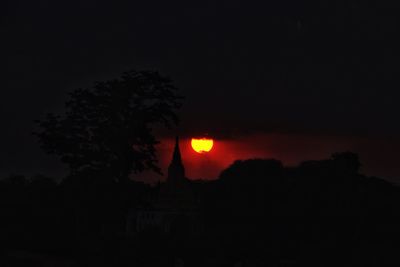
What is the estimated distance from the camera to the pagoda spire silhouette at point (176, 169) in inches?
4796

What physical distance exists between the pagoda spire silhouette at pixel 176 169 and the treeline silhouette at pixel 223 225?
89.1 feet

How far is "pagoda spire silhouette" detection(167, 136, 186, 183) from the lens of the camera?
12181 centimetres

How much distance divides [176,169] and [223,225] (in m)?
49.6

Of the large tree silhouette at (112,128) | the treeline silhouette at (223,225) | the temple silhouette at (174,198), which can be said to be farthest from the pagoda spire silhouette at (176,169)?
the large tree silhouette at (112,128)

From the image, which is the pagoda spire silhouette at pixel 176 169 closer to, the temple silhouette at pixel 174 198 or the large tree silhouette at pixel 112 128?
the temple silhouette at pixel 174 198

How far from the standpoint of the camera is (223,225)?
7456 cm

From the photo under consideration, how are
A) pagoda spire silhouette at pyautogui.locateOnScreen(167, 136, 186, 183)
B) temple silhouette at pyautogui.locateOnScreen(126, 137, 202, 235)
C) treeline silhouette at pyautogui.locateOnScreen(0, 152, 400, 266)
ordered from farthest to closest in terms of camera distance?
pagoda spire silhouette at pyautogui.locateOnScreen(167, 136, 186, 183)
temple silhouette at pyautogui.locateOnScreen(126, 137, 202, 235)
treeline silhouette at pyautogui.locateOnScreen(0, 152, 400, 266)

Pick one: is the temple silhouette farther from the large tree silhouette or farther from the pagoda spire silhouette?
the large tree silhouette

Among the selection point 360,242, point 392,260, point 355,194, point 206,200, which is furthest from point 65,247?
point 206,200

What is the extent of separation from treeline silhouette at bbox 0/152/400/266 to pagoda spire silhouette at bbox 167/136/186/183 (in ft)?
89.1

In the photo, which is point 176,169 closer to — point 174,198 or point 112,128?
point 174,198

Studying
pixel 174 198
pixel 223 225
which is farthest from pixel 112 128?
pixel 174 198

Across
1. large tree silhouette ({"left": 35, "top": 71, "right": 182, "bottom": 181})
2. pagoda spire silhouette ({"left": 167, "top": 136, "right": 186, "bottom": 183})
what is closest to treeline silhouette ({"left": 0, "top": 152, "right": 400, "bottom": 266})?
large tree silhouette ({"left": 35, "top": 71, "right": 182, "bottom": 181})

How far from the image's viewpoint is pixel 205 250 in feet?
144
